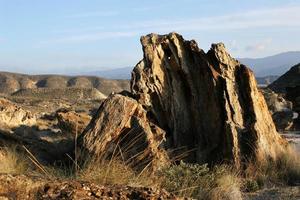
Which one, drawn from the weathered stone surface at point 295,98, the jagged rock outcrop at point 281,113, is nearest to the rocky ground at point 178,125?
the jagged rock outcrop at point 281,113

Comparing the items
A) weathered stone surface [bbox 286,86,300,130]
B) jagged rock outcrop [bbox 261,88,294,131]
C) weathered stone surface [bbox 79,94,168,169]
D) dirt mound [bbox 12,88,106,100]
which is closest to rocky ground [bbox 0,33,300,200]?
weathered stone surface [bbox 79,94,168,169]

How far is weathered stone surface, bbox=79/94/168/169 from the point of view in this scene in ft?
40.8

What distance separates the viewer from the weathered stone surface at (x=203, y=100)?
1480cm

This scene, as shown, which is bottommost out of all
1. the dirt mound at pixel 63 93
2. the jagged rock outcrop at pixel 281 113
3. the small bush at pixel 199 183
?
the dirt mound at pixel 63 93

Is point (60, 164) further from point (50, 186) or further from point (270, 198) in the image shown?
point (50, 186)

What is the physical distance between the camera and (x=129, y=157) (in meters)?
12.6

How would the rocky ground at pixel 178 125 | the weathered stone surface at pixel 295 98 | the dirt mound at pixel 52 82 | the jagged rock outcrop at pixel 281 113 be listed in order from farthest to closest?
the dirt mound at pixel 52 82, the weathered stone surface at pixel 295 98, the jagged rock outcrop at pixel 281 113, the rocky ground at pixel 178 125

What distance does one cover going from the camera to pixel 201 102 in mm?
15625

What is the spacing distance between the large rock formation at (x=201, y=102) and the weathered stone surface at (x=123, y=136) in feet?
1.38

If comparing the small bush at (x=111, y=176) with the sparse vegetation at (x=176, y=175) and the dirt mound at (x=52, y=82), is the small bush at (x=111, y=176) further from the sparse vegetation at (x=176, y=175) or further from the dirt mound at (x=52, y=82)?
the dirt mound at (x=52, y=82)

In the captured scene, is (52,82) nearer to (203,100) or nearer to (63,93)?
(63,93)

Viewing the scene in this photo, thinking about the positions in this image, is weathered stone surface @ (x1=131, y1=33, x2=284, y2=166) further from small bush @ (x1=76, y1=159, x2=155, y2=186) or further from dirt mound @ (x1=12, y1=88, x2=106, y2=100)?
dirt mound @ (x1=12, y1=88, x2=106, y2=100)

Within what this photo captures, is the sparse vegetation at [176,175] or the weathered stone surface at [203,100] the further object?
the weathered stone surface at [203,100]

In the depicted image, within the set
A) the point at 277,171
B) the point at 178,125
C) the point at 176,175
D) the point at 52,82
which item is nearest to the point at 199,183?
the point at 176,175
